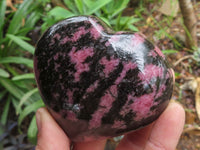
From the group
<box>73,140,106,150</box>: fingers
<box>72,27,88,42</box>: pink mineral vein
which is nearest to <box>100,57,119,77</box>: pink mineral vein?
<box>72,27,88,42</box>: pink mineral vein

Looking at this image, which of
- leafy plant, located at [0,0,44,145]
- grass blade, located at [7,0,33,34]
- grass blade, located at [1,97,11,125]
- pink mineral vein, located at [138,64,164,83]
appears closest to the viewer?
pink mineral vein, located at [138,64,164,83]

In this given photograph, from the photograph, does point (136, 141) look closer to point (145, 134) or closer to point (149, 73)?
point (145, 134)

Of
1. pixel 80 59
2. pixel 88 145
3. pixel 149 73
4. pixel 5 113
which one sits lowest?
pixel 5 113

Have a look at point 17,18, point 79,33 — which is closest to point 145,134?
point 79,33

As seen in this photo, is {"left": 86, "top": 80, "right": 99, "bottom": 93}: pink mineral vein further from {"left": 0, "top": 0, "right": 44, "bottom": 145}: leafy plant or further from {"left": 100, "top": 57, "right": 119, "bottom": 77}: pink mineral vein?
{"left": 0, "top": 0, "right": 44, "bottom": 145}: leafy plant

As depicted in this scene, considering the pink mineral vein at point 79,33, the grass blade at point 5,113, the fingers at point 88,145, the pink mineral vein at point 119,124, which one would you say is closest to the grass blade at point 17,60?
the grass blade at point 5,113

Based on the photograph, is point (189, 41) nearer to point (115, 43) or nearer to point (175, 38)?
point (175, 38)

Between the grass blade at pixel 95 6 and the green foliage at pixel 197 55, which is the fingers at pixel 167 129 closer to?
the green foliage at pixel 197 55

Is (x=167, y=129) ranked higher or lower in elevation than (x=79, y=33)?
lower
